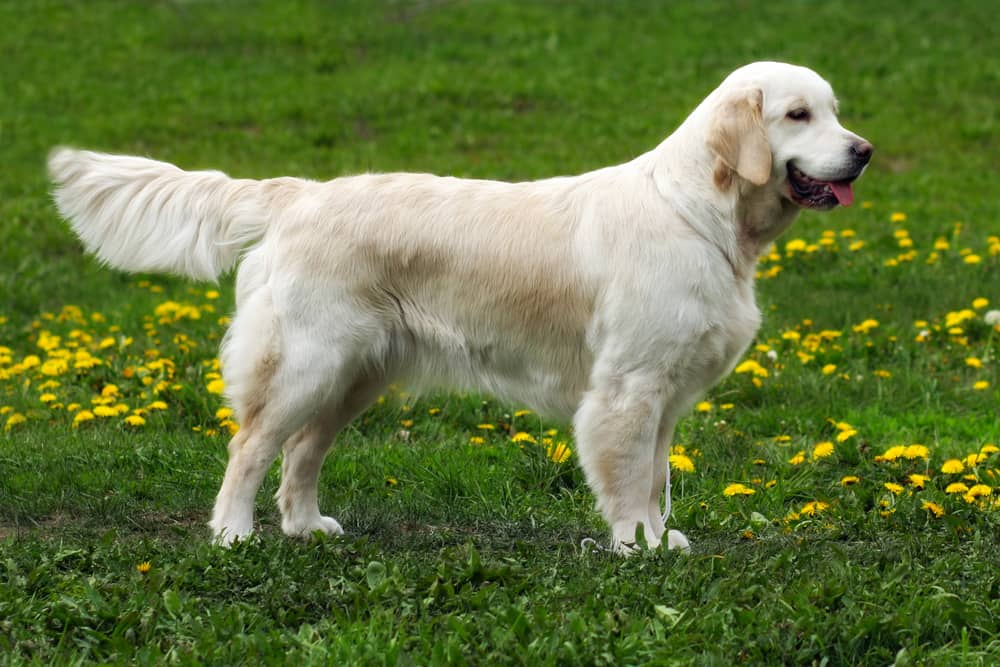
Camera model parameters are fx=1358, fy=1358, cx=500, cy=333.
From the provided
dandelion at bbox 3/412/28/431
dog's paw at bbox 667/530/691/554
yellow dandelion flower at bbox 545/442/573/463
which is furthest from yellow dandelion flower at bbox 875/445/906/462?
dandelion at bbox 3/412/28/431

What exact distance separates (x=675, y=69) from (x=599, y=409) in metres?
10.4

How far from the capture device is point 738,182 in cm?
480

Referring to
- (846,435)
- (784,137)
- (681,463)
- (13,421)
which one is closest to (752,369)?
(846,435)

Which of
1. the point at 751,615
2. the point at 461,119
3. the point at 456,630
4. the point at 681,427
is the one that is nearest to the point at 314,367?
the point at 456,630

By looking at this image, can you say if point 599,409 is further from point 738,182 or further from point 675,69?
point 675,69

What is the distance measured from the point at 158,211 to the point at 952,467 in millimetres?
3263

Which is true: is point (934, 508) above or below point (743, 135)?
below

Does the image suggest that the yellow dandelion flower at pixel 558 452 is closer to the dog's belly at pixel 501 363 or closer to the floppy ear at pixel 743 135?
the dog's belly at pixel 501 363

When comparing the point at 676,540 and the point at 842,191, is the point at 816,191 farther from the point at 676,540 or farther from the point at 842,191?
the point at 676,540

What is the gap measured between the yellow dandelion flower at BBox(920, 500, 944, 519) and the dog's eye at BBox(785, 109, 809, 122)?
4.91 ft

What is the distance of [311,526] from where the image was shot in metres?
5.18

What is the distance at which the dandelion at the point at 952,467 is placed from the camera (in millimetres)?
5406

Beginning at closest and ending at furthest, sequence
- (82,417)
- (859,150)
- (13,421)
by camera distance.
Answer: (859,150) < (82,417) < (13,421)

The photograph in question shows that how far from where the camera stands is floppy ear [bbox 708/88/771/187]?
15.3ft
